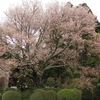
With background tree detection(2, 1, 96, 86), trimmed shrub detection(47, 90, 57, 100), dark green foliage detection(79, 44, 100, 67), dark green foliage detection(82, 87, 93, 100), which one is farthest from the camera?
dark green foliage detection(79, 44, 100, 67)

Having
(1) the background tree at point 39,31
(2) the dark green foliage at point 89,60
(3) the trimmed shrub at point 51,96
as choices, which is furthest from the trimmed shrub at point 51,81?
(3) the trimmed shrub at point 51,96

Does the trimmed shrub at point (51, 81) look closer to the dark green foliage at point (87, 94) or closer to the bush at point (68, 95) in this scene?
the dark green foliage at point (87, 94)

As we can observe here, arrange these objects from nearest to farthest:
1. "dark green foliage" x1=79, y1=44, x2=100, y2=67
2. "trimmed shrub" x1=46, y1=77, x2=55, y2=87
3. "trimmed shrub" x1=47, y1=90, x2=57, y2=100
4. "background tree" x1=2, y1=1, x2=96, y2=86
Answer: "trimmed shrub" x1=47, y1=90, x2=57, y2=100 → "background tree" x1=2, y1=1, x2=96, y2=86 → "trimmed shrub" x1=46, y1=77, x2=55, y2=87 → "dark green foliage" x1=79, y1=44, x2=100, y2=67

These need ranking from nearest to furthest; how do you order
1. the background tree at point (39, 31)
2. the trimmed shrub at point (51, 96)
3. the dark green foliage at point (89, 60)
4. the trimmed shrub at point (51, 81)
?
the trimmed shrub at point (51, 96)
the background tree at point (39, 31)
the trimmed shrub at point (51, 81)
the dark green foliage at point (89, 60)

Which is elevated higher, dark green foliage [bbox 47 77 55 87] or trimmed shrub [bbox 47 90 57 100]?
dark green foliage [bbox 47 77 55 87]

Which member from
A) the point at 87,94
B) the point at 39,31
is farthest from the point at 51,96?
the point at 39,31

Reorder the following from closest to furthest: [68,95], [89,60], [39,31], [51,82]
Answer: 1. [68,95]
2. [39,31]
3. [51,82]
4. [89,60]

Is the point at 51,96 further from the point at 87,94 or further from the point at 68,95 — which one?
the point at 87,94

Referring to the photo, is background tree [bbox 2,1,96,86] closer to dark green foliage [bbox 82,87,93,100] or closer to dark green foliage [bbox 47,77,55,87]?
dark green foliage [bbox 47,77,55,87]

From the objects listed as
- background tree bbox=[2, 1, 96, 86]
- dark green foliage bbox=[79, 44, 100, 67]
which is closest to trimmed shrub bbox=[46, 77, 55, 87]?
background tree bbox=[2, 1, 96, 86]

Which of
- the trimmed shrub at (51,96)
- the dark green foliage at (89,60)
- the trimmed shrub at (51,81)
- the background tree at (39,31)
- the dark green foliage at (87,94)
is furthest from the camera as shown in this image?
the dark green foliage at (89,60)

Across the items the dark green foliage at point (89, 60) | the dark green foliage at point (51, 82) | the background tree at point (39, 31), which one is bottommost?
the dark green foliage at point (51, 82)

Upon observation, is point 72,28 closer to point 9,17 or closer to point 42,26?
point 42,26

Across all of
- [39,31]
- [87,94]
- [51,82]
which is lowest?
[87,94]
